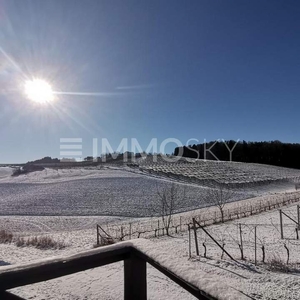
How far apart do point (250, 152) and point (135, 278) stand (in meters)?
101

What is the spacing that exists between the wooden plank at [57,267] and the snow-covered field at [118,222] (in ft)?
1.03

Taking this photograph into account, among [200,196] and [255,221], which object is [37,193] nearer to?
[200,196]

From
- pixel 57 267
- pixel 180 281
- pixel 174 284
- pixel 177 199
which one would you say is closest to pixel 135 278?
pixel 180 281

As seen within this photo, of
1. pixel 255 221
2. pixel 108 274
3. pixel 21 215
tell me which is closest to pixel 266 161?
pixel 255 221

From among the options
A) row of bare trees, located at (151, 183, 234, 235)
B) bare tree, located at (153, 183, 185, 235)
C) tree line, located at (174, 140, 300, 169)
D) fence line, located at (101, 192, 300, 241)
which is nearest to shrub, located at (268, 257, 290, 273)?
fence line, located at (101, 192, 300, 241)

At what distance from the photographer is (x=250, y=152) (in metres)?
95.8

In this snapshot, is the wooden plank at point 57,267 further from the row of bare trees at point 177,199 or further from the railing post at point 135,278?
the row of bare trees at point 177,199

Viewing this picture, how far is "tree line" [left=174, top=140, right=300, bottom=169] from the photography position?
290ft

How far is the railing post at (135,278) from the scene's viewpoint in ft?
5.90

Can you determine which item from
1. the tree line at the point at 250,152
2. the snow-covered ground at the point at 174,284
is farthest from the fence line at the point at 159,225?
the tree line at the point at 250,152

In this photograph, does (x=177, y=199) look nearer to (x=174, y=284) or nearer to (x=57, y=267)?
(x=174, y=284)

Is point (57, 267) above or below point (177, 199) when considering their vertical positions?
above

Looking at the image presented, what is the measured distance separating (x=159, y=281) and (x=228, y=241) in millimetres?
10503

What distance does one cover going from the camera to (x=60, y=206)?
31891mm
